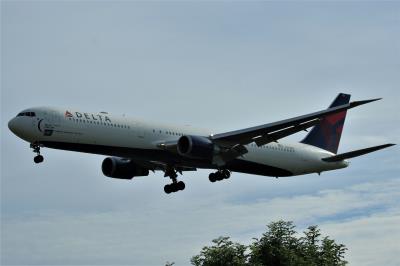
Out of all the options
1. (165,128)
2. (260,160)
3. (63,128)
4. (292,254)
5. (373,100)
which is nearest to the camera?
(373,100)

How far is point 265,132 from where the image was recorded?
59.2m

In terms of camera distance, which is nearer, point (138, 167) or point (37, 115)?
point (37, 115)

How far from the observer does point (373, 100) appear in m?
51.0

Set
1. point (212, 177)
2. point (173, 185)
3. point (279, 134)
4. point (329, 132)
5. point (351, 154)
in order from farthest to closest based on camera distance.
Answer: point (329, 132), point (173, 185), point (351, 154), point (212, 177), point (279, 134)

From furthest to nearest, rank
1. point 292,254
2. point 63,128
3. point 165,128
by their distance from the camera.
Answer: point 292,254 < point 165,128 < point 63,128

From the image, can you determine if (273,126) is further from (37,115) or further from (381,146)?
(37,115)

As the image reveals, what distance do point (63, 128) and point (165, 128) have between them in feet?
24.5

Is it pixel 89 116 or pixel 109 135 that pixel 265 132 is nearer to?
pixel 109 135

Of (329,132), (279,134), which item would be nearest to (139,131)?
(279,134)

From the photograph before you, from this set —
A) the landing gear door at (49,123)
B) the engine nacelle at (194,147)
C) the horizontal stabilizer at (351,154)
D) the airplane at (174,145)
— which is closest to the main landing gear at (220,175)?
the airplane at (174,145)

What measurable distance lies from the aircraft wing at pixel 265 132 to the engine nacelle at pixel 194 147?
1204mm

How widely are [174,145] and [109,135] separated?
4.51 meters

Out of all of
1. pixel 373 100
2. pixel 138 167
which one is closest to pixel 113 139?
pixel 138 167

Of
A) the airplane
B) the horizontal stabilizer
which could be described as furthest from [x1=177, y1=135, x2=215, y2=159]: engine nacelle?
the horizontal stabilizer
